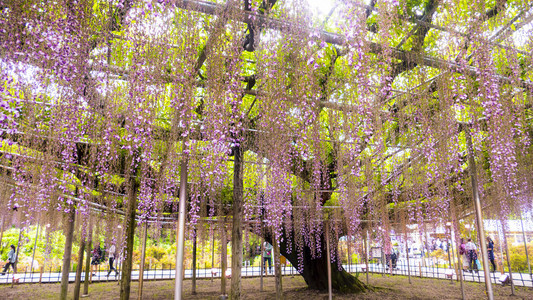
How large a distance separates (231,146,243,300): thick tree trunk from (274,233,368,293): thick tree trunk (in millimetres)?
3222

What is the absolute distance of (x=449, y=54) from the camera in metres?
3.84

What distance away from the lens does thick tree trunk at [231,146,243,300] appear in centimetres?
518

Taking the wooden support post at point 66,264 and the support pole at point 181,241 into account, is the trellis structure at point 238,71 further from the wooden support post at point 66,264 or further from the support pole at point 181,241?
the wooden support post at point 66,264

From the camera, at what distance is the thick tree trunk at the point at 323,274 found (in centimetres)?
789

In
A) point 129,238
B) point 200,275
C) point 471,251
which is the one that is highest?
point 129,238

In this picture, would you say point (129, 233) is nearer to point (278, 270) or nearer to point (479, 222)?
point (278, 270)

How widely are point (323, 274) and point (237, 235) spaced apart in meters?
3.84

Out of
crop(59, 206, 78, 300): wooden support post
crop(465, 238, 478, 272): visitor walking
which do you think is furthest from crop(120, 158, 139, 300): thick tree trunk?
crop(465, 238, 478, 272): visitor walking

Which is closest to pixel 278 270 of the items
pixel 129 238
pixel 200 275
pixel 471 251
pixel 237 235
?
pixel 237 235

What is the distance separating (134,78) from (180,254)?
7.42ft

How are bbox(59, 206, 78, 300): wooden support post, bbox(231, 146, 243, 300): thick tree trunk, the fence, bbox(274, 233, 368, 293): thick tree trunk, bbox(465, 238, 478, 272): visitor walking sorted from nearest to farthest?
bbox(231, 146, 243, 300): thick tree trunk → bbox(59, 206, 78, 300): wooden support post → bbox(274, 233, 368, 293): thick tree trunk → the fence → bbox(465, 238, 478, 272): visitor walking

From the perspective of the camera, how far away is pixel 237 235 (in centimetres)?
545

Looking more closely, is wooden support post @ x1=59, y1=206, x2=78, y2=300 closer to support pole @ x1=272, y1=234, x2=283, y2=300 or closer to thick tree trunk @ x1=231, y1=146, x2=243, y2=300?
thick tree trunk @ x1=231, y1=146, x2=243, y2=300

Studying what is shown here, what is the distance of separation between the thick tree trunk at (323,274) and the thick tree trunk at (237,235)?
10.6 feet
